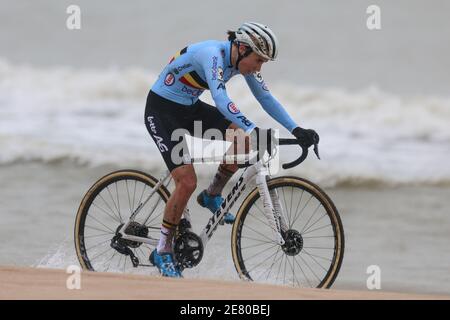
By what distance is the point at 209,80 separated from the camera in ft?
21.3

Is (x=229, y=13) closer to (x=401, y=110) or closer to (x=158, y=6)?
(x=158, y=6)

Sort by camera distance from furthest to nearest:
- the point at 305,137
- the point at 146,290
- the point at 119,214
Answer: the point at 119,214
the point at 305,137
the point at 146,290

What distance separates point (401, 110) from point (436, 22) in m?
4.87

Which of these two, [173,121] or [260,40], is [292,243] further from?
[260,40]

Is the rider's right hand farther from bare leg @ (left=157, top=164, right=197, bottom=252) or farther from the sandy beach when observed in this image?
the sandy beach

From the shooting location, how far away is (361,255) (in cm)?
966

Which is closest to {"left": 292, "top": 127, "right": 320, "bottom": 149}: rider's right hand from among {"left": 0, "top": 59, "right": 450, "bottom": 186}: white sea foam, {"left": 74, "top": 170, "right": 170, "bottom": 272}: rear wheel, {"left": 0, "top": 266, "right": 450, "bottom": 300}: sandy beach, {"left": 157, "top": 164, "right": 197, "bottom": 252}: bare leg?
{"left": 157, "top": 164, "right": 197, "bottom": 252}: bare leg

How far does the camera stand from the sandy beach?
5832mm

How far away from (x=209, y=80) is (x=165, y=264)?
4.22 ft

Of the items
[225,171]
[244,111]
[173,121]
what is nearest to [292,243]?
[225,171]

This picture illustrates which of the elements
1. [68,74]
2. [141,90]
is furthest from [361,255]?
[68,74]

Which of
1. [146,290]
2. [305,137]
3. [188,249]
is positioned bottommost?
[146,290]

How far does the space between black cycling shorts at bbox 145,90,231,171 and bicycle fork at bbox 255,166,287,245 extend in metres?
0.42
